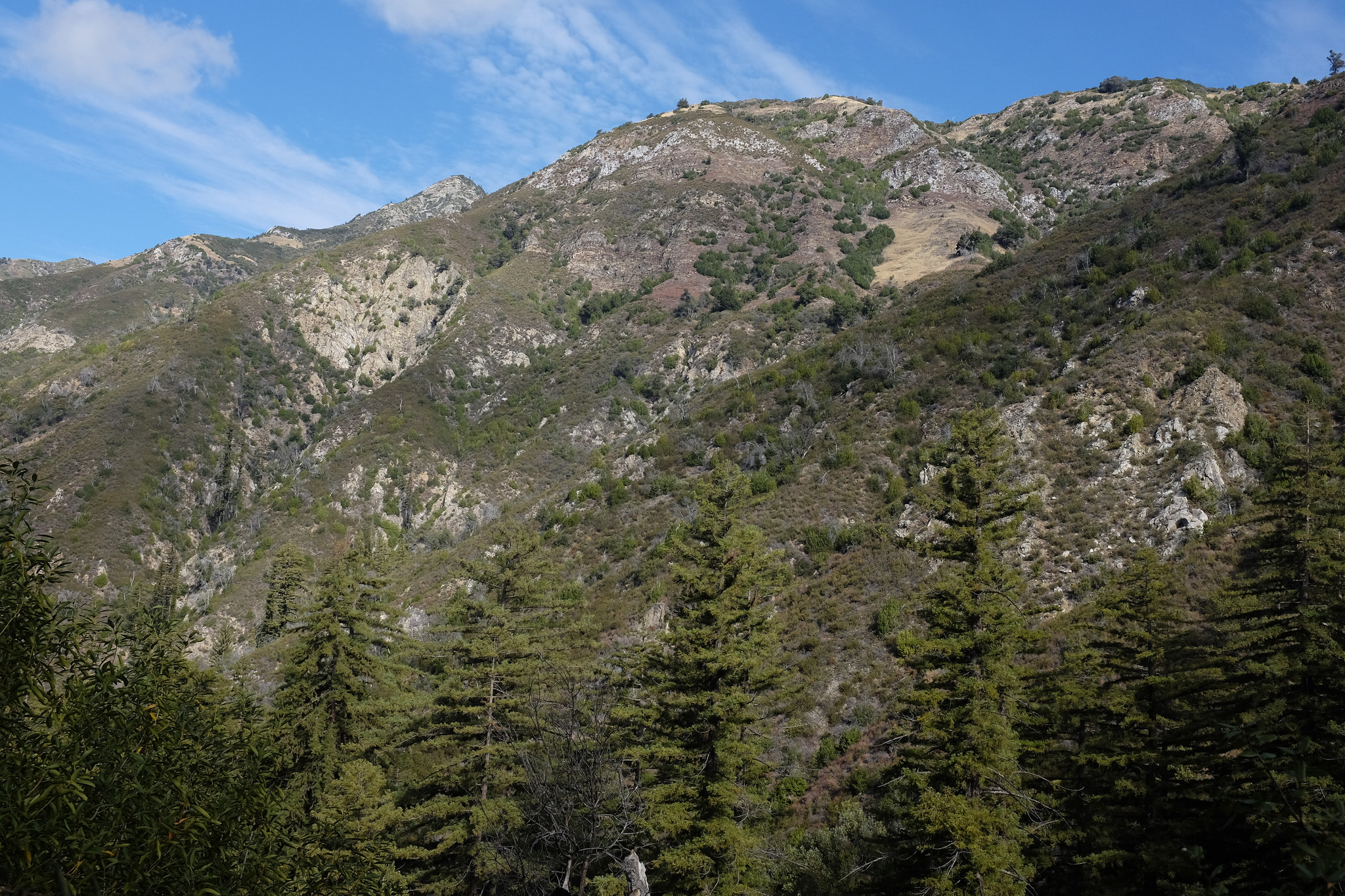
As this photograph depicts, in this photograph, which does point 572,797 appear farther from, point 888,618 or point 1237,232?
point 1237,232

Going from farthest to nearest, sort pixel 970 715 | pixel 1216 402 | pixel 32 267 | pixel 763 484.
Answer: pixel 32 267, pixel 763 484, pixel 1216 402, pixel 970 715

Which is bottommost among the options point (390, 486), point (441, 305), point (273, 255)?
point (390, 486)

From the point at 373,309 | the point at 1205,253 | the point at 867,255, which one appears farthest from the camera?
the point at 373,309

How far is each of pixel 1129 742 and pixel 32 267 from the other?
783 ft

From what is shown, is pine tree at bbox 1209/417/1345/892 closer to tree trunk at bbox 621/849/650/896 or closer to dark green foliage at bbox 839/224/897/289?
tree trunk at bbox 621/849/650/896

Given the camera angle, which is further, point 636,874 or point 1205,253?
point 1205,253

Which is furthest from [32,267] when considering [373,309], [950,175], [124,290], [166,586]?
[950,175]

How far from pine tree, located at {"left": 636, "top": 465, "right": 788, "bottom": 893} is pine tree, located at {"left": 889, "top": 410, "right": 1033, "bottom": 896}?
3570 mm

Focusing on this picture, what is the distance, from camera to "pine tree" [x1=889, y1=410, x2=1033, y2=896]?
11562mm

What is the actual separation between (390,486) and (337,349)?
30860 mm

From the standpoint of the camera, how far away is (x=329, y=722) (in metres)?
19.2

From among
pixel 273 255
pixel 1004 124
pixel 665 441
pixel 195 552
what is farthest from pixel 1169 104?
pixel 273 255

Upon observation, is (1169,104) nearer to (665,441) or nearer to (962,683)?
(665,441)

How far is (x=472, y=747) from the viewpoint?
55.5 ft
